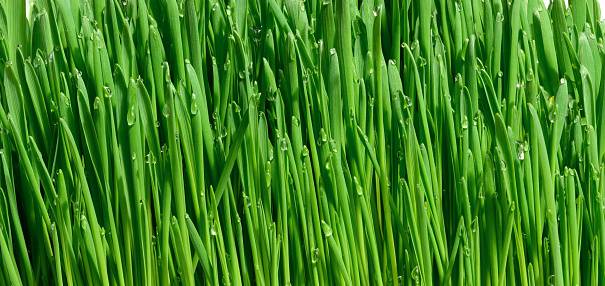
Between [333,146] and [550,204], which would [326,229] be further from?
[550,204]

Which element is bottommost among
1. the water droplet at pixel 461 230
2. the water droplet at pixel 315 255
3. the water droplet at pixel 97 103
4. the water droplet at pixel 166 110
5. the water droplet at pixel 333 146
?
the water droplet at pixel 315 255

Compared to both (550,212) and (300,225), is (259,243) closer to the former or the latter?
(300,225)

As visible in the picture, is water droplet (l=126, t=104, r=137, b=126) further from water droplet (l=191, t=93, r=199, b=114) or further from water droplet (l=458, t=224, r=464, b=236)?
water droplet (l=458, t=224, r=464, b=236)

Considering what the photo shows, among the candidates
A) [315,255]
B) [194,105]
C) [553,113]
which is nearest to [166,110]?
[194,105]

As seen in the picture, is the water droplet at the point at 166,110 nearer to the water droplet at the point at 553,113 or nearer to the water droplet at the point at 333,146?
the water droplet at the point at 333,146

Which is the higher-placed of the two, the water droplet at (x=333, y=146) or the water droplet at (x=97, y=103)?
the water droplet at (x=97, y=103)

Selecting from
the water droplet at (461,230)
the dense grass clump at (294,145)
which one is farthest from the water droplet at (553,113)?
the water droplet at (461,230)

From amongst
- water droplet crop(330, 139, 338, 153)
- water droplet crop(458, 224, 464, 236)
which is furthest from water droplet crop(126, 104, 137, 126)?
water droplet crop(458, 224, 464, 236)

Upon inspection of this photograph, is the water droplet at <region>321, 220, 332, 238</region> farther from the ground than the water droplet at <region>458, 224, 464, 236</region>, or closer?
farther from the ground

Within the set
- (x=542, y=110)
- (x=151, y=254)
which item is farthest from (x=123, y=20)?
(x=542, y=110)

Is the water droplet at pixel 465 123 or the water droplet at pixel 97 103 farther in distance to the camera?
the water droplet at pixel 465 123
